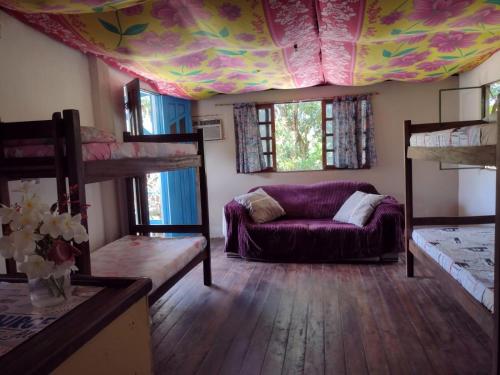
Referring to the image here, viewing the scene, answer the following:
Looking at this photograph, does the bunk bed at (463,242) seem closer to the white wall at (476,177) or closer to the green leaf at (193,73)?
the white wall at (476,177)

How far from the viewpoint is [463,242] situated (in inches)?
103

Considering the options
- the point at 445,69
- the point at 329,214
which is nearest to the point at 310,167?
the point at 329,214

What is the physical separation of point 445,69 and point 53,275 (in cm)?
432

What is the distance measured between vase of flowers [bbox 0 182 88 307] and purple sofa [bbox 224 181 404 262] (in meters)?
3.01

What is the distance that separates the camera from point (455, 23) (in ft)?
8.21

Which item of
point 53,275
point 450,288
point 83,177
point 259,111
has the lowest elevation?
point 450,288

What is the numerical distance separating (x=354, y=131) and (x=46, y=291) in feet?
13.9

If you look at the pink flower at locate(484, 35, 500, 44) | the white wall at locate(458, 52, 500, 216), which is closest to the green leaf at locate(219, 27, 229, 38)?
the pink flower at locate(484, 35, 500, 44)

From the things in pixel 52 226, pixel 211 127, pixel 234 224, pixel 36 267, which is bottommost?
pixel 234 224

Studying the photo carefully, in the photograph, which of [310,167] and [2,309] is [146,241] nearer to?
[2,309]

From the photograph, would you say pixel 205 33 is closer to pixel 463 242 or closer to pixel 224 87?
pixel 224 87

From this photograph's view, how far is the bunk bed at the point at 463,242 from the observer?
1596 millimetres

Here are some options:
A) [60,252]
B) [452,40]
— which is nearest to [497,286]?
[60,252]

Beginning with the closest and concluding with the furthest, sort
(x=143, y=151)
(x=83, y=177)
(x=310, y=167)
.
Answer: (x=83, y=177), (x=143, y=151), (x=310, y=167)
